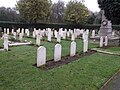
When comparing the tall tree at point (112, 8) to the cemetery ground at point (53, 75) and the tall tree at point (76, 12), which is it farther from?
the tall tree at point (76, 12)

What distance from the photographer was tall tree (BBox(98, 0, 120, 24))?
15424 millimetres

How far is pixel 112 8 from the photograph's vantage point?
51.2ft

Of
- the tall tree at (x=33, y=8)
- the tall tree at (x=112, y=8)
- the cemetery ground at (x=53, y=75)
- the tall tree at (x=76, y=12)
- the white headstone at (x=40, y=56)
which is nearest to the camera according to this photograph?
the cemetery ground at (x=53, y=75)

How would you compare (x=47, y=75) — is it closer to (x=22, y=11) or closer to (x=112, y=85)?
(x=112, y=85)

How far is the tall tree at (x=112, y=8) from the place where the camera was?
15424 millimetres

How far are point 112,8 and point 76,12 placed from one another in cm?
2335

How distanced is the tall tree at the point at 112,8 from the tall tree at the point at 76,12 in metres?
21.7

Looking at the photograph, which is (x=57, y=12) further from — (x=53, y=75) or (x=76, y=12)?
(x=53, y=75)

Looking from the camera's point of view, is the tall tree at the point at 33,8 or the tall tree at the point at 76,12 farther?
the tall tree at the point at 76,12

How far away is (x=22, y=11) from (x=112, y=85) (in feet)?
92.1

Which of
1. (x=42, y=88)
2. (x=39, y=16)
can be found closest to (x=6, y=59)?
(x=42, y=88)

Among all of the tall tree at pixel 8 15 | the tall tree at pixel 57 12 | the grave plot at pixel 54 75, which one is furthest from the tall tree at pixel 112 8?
the tall tree at pixel 57 12

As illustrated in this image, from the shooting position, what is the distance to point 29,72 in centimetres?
759

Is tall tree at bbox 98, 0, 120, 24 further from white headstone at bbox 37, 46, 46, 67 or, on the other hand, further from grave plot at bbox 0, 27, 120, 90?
white headstone at bbox 37, 46, 46, 67
